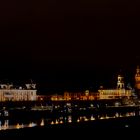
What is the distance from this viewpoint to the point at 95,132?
47.7 metres

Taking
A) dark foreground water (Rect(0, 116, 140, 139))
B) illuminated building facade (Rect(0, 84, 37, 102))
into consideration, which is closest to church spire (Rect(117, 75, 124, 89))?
illuminated building facade (Rect(0, 84, 37, 102))

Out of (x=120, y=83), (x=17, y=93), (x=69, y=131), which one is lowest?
(x=69, y=131)

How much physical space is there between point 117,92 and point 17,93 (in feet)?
107

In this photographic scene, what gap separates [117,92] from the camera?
13775 centimetres

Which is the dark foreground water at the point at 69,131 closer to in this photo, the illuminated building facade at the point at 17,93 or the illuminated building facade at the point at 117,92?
the illuminated building facade at the point at 17,93

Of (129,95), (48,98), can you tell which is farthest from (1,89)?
(129,95)

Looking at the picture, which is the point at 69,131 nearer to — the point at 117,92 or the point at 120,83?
the point at 117,92

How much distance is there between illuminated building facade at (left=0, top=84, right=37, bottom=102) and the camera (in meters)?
111

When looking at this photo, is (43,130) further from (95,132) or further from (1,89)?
(1,89)

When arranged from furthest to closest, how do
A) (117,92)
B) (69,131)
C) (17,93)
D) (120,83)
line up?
(120,83) → (117,92) → (17,93) → (69,131)

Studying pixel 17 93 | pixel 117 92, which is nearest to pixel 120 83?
pixel 117 92

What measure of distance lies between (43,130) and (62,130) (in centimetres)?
193

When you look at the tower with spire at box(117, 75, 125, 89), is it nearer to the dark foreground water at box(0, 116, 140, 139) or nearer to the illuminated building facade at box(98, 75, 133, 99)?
the illuminated building facade at box(98, 75, 133, 99)

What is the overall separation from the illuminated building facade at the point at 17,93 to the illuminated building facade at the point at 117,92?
23.7 m
